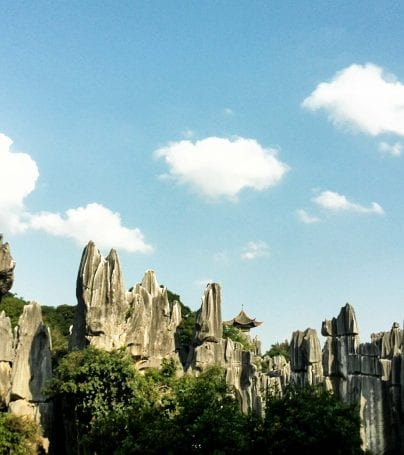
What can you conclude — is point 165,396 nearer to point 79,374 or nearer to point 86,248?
point 79,374

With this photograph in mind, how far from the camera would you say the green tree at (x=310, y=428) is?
18125 mm

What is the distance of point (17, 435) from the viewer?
928 inches

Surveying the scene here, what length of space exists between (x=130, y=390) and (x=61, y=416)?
5.55m

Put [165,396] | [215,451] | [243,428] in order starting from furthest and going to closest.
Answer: [165,396]
[243,428]
[215,451]

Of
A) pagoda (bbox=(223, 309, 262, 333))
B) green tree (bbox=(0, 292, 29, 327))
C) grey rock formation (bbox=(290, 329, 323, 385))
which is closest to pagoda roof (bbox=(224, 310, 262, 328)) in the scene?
pagoda (bbox=(223, 309, 262, 333))

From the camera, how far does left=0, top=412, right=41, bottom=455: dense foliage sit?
75.5ft

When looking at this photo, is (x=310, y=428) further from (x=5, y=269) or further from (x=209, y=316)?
(x=209, y=316)

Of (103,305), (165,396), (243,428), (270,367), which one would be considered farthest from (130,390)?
(270,367)

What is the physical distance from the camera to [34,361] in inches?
1073

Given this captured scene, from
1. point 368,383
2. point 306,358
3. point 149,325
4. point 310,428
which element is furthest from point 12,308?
point 310,428

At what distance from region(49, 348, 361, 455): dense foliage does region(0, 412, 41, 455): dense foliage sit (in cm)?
244

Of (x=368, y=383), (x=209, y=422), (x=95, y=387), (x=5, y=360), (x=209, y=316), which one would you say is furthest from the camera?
(x=209, y=316)

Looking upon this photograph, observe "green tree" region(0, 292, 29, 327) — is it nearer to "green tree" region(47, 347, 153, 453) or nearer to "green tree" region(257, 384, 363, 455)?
"green tree" region(47, 347, 153, 453)

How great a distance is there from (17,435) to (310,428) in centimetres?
1210
